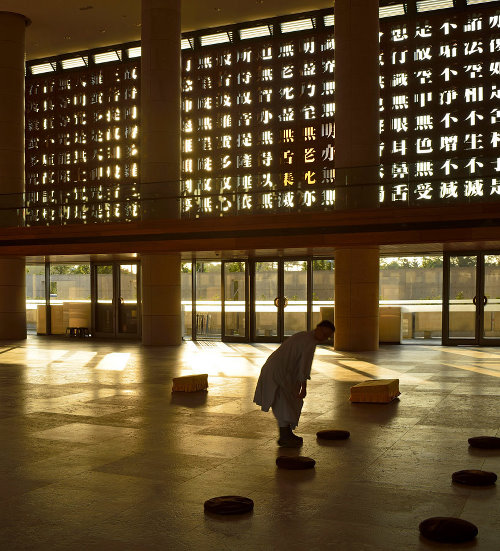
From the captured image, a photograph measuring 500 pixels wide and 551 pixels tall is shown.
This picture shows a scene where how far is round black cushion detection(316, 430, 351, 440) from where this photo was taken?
8.65 meters

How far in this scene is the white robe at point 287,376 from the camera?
8312 millimetres

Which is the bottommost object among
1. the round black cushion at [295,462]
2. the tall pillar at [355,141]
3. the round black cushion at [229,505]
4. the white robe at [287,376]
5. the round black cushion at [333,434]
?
the round black cushion at [333,434]

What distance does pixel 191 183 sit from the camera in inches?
893

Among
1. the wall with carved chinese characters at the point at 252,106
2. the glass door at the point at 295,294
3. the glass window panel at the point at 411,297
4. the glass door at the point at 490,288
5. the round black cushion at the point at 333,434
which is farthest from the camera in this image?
the wall with carved chinese characters at the point at 252,106

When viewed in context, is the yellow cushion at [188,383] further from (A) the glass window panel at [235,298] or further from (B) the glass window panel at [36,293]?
(B) the glass window panel at [36,293]

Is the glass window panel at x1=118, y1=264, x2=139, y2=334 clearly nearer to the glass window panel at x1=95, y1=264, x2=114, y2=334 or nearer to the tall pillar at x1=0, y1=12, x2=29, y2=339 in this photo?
the glass window panel at x1=95, y1=264, x2=114, y2=334

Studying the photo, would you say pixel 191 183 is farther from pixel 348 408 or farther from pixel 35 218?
pixel 348 408

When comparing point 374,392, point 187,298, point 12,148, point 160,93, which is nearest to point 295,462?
point 374,392

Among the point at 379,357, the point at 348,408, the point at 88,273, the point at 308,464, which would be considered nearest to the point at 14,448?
the point at 308,464

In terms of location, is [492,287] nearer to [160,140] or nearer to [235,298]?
[235,298]

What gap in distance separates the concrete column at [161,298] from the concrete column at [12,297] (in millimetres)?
5643

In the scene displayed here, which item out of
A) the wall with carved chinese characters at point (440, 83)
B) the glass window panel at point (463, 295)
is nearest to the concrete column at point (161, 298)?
the glass window panel at point (463, 295)

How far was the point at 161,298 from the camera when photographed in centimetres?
2328

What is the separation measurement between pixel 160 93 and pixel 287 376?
16793 millimetres
